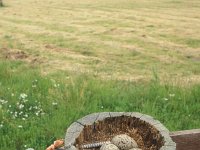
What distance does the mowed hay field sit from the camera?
553 centimetres

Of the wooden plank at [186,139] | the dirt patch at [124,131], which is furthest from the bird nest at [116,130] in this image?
the wooden plank at [186,139]

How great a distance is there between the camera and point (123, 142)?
12.7ft

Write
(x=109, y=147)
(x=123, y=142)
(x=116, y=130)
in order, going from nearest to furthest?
(x=109, y=147)
(x=123, y=142)
(x=116, y=130)

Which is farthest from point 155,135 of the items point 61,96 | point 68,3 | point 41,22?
point 68,3

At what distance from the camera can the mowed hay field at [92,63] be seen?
5.53 m

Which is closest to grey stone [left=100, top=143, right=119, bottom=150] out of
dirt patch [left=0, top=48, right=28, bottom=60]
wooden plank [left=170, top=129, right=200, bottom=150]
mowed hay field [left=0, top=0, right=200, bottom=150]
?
wooden plank [left=170, top=129, right=200, bottom=150]

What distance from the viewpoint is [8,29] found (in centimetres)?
1346

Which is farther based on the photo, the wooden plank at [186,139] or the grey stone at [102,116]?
the wooden plank at [186,139]

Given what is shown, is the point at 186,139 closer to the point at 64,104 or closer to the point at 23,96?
the point at 64,104

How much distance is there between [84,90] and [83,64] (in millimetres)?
3265

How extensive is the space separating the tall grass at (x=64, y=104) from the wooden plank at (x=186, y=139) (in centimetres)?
90

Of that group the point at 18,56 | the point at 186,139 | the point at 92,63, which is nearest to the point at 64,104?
the point at 186,139

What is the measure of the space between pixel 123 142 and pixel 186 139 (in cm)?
90

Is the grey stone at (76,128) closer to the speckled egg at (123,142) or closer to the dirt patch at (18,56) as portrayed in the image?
the speckled egg at (123,142)
